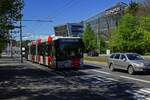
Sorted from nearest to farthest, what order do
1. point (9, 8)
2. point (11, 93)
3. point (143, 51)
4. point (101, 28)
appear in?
point (11, 93) → point (9, 8) → point (143, 51) → point (101, 28)

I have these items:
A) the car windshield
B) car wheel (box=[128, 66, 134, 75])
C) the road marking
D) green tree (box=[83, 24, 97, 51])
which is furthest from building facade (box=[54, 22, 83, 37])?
the road marking

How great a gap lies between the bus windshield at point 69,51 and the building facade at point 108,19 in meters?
88.2

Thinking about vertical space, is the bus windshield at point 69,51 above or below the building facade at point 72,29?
below

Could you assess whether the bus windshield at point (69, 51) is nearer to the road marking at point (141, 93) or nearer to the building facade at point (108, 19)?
the road marking at point (141, 93)

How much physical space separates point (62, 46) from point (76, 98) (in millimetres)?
18078

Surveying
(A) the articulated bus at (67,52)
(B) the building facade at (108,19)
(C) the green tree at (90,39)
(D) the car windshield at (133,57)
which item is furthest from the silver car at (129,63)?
(B) the building facade at (108,19)

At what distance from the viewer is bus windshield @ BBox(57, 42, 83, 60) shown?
106 feet

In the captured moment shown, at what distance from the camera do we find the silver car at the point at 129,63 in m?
26.0

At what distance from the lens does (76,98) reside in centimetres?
1465

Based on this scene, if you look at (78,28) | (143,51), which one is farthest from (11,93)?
(78,28)

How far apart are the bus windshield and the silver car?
123 inches

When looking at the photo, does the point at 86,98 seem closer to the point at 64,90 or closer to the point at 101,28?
the point at 64,90

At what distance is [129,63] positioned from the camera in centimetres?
2695

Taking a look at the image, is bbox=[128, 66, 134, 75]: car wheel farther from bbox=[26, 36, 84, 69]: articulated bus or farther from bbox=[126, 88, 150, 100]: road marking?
bbox=[126, 88, 150, 100]: road marking
